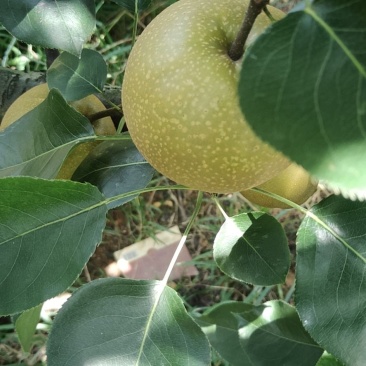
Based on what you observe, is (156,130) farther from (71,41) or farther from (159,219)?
(159,219)

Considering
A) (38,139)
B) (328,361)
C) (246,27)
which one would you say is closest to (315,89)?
(246,27)

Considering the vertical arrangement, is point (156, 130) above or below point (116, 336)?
above

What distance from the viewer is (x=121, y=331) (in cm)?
75

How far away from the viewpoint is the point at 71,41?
0.84 meters

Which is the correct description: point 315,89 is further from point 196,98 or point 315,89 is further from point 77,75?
point 77,75

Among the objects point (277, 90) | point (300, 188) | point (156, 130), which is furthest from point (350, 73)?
point (300, 188)

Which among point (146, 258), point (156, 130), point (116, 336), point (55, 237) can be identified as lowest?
point (146, 258)

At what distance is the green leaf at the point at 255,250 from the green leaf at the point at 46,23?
344mm

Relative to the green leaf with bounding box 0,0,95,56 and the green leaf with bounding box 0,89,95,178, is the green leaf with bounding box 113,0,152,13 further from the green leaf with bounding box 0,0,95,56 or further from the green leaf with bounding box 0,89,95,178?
the green leaf with bounding box 0,89,95,178

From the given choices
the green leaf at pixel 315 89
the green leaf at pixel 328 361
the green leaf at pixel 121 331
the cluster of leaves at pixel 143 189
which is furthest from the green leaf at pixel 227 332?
the green leaf at pixel 315 89

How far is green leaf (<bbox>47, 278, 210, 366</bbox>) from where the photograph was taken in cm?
73

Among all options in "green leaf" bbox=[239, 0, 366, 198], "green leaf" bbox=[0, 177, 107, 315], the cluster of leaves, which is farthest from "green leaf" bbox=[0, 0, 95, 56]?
"green leaf" bbox=[239, 0, 366, 198]

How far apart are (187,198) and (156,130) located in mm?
1249

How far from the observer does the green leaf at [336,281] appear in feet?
2.32
